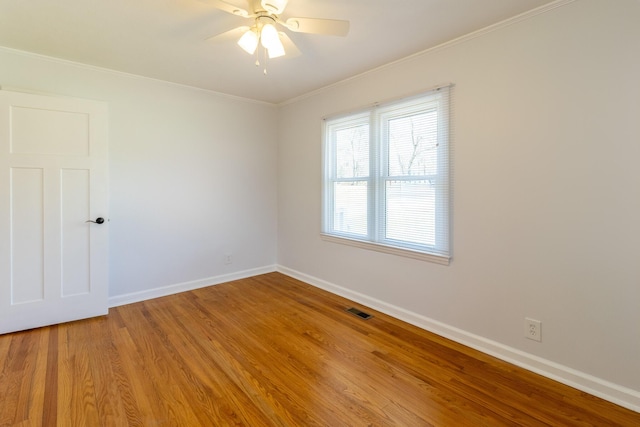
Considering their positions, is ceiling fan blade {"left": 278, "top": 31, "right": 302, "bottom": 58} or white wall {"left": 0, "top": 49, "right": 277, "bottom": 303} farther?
white wall {"left": 0, "top": 49, "right": 277, "bottom": 303}

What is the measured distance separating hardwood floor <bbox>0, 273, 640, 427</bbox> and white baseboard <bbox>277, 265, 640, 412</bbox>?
0.22ft

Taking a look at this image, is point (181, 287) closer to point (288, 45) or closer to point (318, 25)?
point (288, 45)

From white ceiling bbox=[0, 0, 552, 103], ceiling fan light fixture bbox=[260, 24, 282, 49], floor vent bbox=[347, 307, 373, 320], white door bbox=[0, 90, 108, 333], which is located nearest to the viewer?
ceiling fan light fixture bbox=[260, 24, 282, 49]

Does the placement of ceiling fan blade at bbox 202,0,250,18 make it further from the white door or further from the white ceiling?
the white door

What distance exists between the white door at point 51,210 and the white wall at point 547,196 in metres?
3.01

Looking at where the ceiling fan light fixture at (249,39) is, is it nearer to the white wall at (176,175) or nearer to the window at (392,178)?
the window at (392,178)

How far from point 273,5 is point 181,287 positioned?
126 inches

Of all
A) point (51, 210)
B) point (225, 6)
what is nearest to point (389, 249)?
point (225, 6)

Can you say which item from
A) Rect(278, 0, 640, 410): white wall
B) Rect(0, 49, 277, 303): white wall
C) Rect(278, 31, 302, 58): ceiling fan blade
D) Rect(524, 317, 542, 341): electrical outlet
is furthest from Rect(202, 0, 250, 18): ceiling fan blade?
Rect(524, 317, 542, 341): electrical outlet

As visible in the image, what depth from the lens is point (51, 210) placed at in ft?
9.20

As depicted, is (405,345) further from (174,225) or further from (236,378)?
(174,225)

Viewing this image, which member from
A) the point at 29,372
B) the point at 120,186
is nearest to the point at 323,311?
the point at 29,372

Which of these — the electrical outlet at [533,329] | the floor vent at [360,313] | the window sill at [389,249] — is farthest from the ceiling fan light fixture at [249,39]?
the electrical outlet at [533,329]

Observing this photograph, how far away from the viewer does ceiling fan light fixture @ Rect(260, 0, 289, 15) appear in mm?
1817
